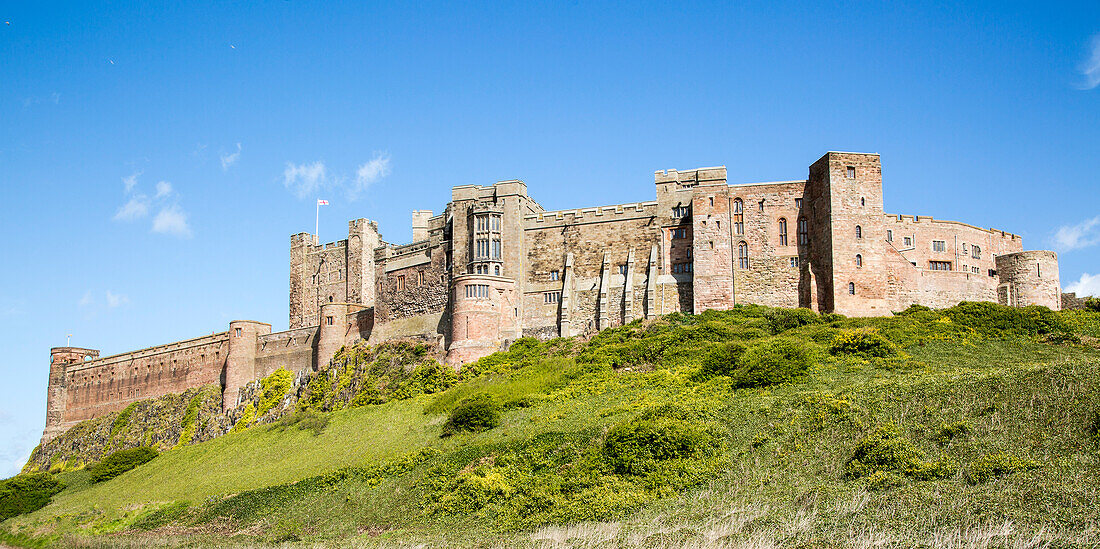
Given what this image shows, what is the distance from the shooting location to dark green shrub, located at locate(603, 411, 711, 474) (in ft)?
104

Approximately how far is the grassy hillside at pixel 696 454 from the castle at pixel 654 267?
3221 millimetres

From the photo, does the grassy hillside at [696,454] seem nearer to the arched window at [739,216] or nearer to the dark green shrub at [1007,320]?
the dark green shrub at [1007,320]

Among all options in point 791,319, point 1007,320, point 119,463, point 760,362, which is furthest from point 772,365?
point 119,463

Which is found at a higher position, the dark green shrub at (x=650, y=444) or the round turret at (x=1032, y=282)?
the round turret at (x=1032, y=282)

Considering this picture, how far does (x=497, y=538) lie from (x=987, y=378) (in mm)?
19659

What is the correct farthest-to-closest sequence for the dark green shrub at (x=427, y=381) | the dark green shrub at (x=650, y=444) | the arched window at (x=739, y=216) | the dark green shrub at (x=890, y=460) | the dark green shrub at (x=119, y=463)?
1. the arched window at (x=739, y=216)
2. the dark green shrub at (x=119, y=463)
3. the dark green shrub at (x=427, y=381)
4. the dark green shrub at (x=650, y=444)
5. the dark green shrub at (x=890, y=460)

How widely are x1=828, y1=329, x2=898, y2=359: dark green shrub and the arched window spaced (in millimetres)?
13885

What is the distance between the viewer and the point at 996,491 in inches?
953

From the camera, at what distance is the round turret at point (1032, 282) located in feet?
179

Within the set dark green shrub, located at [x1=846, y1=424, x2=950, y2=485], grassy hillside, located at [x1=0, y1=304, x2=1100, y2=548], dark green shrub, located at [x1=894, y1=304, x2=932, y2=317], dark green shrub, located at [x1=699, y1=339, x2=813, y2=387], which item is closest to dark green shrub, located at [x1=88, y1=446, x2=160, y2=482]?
grassy hillside, located at [x1=0, y1=304, x2=1100, y2=548]

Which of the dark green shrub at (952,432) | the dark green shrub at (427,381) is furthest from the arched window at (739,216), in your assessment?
the dark green shrub at (952,432)

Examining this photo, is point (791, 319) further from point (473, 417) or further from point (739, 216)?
point (473, 417)

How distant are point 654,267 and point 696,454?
2761 cm

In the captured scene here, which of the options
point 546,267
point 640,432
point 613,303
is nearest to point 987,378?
point 640,432
